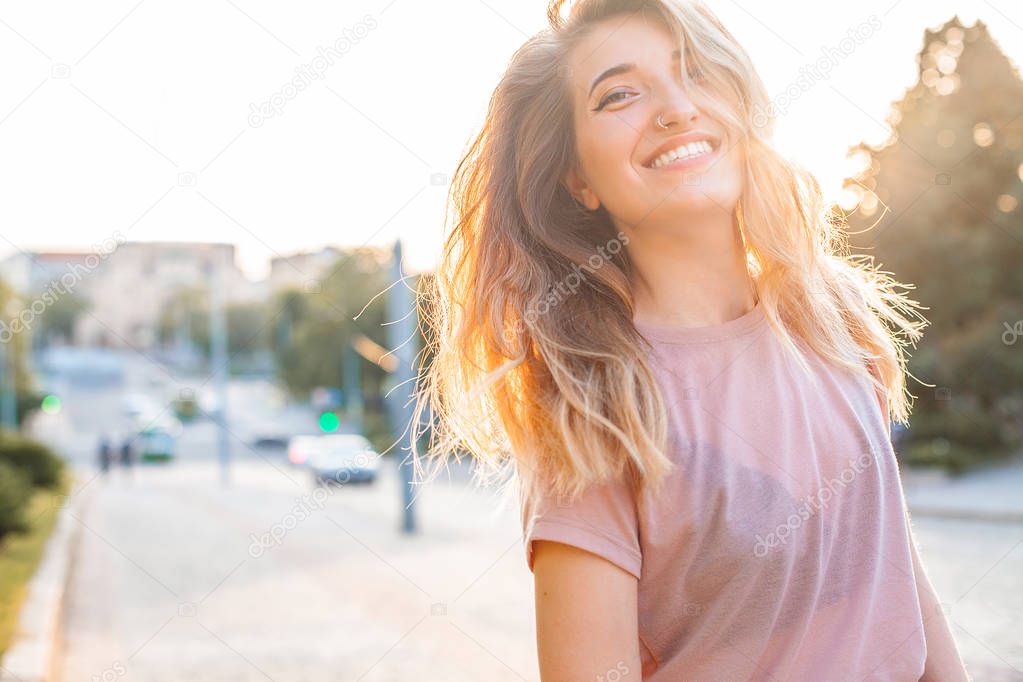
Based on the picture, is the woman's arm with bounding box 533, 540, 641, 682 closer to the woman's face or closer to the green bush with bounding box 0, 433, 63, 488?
the woman's face

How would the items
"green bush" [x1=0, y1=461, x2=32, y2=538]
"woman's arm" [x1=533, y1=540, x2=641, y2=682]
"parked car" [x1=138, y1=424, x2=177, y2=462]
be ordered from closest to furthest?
"woman's arm" [x1=533, y1=540, x2=641, y2=682], "green bush" [x1=0, y1=461, x2=32, y2=538], "parked car" [x1=138, y1=424, x2=177, y2=462]

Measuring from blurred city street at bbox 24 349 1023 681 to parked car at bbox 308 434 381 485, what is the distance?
8146 millimetres

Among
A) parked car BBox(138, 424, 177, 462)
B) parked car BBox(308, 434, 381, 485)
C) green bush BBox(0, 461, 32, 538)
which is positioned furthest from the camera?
parked car BBox(138, 424, 177, 462)

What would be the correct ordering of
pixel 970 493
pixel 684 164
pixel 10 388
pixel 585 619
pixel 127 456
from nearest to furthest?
pixel 585 619, pixel 684 164, pixel 970 493, pixel 127 456, pixel 10 388

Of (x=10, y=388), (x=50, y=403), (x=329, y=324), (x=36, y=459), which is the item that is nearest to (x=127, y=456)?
(x=10, y=388)

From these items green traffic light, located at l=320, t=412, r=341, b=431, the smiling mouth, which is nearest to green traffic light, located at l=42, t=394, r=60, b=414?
green traffic light, located at l=320, t=412, r=341, b=431

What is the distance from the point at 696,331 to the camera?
1864mm

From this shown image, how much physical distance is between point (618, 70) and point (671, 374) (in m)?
0.53

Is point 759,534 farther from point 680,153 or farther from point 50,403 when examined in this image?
point 50,403

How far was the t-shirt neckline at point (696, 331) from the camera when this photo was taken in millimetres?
1854

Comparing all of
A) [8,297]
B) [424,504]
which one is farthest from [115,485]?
[424,504]

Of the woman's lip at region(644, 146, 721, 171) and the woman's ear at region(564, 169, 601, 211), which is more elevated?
the woman's lip at region(644, 146, 721, 171)

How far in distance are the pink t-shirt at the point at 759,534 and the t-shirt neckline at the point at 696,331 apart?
0.06ft

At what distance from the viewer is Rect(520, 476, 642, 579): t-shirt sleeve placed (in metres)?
1.59
